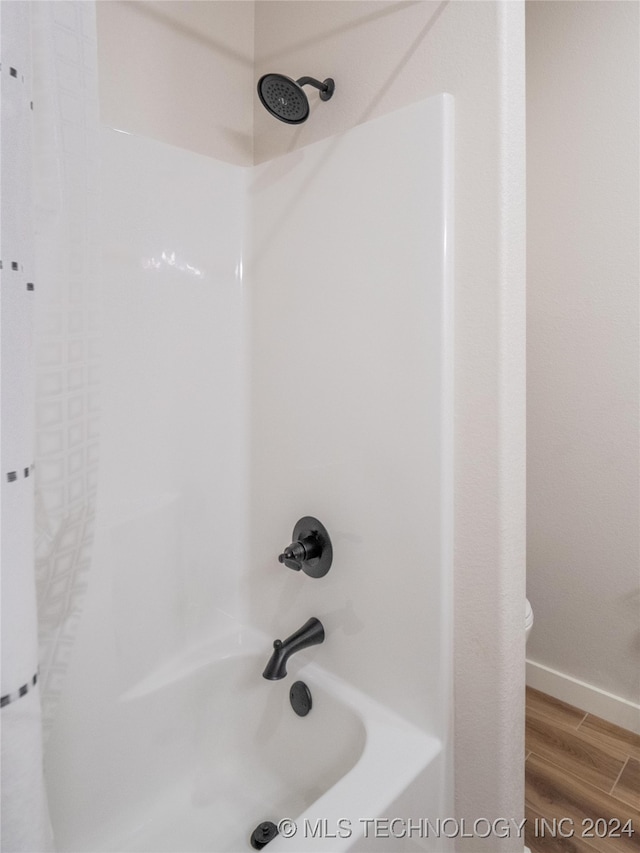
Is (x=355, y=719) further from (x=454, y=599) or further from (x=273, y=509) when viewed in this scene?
(x=273, y=509)

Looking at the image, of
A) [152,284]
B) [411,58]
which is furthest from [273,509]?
[411,58]

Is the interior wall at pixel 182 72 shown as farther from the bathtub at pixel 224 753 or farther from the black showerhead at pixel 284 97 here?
the bathtub at pixel 224 753

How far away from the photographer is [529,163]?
199cm

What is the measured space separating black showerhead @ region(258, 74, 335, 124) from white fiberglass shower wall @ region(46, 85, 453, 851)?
11cm

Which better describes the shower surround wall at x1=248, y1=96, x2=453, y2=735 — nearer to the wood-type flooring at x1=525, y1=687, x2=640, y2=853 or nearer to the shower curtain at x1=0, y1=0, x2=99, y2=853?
the shower curtain at x1=0, y1=0, x2=99, y2=853

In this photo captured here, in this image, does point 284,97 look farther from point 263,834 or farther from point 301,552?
point 263,834

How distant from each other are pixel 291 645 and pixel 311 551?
23cm

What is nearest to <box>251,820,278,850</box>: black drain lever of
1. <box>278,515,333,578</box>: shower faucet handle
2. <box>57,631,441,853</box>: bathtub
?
<box>57,631,441,853</box>: bathtub

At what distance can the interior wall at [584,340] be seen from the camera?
1.77 m

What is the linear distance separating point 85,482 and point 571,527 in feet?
5.89

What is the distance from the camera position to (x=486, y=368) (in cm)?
→ 103

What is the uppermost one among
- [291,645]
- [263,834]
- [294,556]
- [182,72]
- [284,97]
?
[182,72]

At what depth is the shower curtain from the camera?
0.63 m

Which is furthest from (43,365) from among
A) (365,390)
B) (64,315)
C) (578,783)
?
(578,783)
